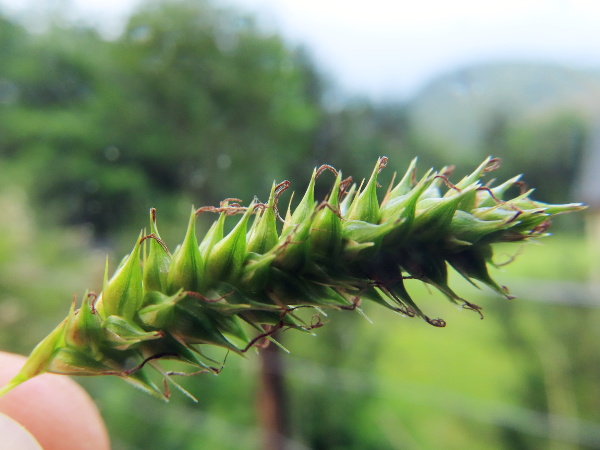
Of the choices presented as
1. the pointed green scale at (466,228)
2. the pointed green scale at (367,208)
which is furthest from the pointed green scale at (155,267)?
the pointed green scale at (466,228)

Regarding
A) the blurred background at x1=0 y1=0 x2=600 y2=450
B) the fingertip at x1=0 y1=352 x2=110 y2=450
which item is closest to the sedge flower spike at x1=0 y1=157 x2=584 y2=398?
the fingertip at x1=0 y1=352 x2=110 y2=450

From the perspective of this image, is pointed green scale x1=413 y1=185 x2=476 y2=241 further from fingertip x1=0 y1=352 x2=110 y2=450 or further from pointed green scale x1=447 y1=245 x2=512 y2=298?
fingertip x1=0 y1=352 x2=110 y2=450

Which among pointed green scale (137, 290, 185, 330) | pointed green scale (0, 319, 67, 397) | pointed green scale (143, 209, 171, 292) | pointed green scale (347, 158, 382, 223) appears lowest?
pointed green scale (0, 319, 67, 397)

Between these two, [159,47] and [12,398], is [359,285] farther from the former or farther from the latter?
[159,47]

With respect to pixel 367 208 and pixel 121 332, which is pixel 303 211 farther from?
pixel 121 332

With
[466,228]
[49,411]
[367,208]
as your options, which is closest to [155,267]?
[367,208]

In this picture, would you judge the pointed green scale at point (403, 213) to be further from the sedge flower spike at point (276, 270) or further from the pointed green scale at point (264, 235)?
the pointed green scale at point (264, 235)

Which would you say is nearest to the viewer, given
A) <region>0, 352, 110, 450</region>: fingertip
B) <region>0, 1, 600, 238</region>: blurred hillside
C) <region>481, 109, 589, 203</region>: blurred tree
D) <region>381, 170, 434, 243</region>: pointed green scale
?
<region>381, 170, 434, 243</region>: pointed green scale

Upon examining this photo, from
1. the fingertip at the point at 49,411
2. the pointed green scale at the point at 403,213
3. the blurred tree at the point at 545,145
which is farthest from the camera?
the blurred tree at the point at 545,145

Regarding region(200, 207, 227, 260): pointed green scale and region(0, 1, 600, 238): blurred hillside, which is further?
region(0, 1, 600, 238): blurred hillside
